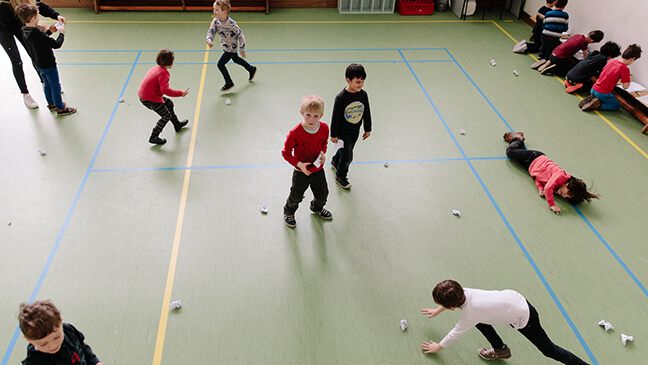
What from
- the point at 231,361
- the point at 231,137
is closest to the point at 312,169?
the point at 231,361

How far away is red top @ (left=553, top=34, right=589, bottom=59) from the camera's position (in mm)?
6887

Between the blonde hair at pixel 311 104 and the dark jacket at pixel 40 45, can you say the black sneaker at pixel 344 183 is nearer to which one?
the blonde hair at pixel 311 104

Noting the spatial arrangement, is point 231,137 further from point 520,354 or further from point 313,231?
point 520,354

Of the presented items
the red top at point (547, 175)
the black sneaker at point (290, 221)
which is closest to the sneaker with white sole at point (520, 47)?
the red top at point (547, 175)

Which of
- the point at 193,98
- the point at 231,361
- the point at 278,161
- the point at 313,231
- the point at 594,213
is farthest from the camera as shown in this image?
the point at 193,98

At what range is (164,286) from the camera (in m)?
3.66

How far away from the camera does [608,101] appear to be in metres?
6.23

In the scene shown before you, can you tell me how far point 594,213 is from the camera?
4605 mm

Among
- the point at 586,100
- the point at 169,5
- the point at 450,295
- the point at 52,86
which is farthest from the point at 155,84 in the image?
the point at 586,100

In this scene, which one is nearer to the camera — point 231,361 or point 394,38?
point 231,361

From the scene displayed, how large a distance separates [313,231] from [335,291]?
0.74 m

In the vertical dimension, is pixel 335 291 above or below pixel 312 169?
below

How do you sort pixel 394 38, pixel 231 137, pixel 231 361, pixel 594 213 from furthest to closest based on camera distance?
1. pixel 394 38
2. pixel 231 137
3. pixel 594 213
4. pixel 231 361

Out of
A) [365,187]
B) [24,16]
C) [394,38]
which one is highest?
[24,16]
